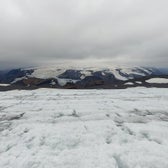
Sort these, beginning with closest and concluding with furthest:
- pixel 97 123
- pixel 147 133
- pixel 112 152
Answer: pixel 112 152
pixel 147 133
pixel 97 123

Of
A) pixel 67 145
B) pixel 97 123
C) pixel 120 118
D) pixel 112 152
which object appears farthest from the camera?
pixel 120 118

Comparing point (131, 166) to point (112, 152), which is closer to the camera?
point (131, 166)

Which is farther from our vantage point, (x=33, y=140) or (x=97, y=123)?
(x=97, y=123)

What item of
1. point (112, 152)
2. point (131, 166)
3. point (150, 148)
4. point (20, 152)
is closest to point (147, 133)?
point (150, 148)

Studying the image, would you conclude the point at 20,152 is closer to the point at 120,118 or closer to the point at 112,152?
the point at 112,152

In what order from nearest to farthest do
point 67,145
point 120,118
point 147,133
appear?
point 67,145, point 147,133, point 120,118

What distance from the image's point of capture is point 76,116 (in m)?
12.6

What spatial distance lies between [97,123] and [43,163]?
474 cm

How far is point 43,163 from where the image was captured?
6.36m

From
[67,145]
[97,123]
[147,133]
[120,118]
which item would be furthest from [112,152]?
[120,118]

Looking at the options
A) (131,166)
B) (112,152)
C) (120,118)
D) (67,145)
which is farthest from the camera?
(120,118)

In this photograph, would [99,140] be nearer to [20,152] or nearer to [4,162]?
[20,152]

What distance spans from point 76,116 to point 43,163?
6.26 metres

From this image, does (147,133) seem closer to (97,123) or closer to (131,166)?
(97,123)
